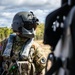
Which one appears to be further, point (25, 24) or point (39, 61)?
point (25, 24)

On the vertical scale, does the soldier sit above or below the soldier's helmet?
below

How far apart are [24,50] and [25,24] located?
43 centimetres

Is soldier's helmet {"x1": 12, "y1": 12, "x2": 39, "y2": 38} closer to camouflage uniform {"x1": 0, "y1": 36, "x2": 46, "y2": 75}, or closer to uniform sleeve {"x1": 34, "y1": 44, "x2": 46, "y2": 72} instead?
camouflage uniform {"x1": 0, "y1": 36, "x2": 46, "y2": 75}

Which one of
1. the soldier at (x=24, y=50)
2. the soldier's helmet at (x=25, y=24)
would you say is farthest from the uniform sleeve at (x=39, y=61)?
the soldier's helmet at (x=25, y=24)

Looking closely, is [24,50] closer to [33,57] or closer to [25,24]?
[33,57]

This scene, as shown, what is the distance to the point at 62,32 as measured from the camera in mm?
2078

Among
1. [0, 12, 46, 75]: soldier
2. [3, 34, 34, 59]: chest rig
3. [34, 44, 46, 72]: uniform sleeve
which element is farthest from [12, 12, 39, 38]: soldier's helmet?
[34, 44, 46, 72]: uniform sleeve

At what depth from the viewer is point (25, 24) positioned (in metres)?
6.07

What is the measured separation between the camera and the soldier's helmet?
6027 millimetres

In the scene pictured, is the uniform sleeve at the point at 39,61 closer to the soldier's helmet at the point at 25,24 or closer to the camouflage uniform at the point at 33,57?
the camouflage uniform at the point at 33,57

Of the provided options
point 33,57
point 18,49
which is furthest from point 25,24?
point 33,57

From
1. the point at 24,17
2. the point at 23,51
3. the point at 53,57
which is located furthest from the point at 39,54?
the point at 53,57

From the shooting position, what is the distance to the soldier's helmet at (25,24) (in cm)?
603

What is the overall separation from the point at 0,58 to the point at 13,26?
567 mm
